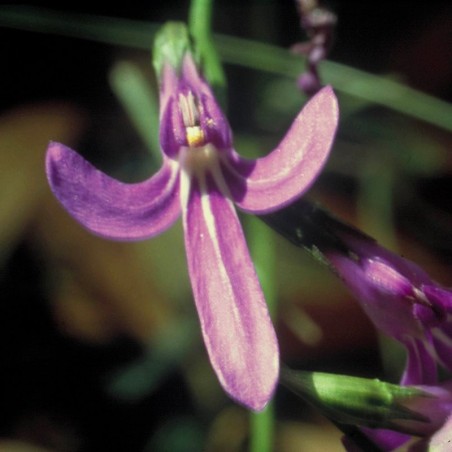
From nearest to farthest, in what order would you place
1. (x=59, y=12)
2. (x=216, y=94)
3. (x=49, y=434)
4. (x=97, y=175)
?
(x=97, y=175)
(x=216, y=94)
(x=49, y=434)
(x=59, y=12)

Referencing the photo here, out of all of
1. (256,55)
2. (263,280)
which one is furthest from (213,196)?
(256,55)

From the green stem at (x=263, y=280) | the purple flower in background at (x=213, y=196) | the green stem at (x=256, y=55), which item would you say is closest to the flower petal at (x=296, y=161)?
the purple flower in background at (x=213, y=196)

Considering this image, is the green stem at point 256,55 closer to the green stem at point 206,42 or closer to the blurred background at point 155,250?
the blurred background at point 155,250

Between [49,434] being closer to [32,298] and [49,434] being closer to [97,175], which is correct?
[32,298]

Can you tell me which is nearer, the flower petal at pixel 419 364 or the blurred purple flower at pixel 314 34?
the flower petal at pixel 419 364

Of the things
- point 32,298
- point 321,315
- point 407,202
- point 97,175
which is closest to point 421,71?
point 407,202

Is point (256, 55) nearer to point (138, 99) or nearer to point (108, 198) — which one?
point (138, 99)

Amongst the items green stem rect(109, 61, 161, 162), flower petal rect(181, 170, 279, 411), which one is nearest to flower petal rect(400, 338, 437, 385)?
flower petal rect(181, 170, 279, 411)
